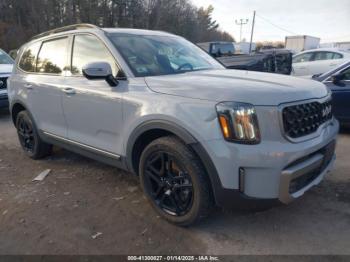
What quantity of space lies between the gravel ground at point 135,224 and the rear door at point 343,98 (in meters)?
1.72

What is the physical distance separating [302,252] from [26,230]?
244 cm

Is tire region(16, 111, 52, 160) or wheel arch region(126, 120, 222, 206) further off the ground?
wheel arch region(126, 120, 222, 206)

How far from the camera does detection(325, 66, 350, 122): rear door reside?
17.8 ft

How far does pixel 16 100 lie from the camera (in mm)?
4910

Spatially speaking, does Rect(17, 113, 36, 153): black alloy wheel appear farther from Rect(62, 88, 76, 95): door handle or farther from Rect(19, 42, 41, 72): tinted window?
Rect(62, 88, 76, 95): door handle

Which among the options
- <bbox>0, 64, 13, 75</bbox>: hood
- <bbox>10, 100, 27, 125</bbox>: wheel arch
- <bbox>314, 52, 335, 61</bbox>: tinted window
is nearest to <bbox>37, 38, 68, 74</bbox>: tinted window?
<bbox>10, 100, 27, 125</bbox>: wheel arch

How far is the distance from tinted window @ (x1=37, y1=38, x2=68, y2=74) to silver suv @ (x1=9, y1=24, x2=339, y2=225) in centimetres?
2

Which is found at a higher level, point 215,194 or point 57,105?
point 57,105

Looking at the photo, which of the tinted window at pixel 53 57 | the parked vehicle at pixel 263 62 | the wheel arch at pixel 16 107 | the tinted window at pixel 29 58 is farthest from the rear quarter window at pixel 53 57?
the parked vehicle at pixel 263 62

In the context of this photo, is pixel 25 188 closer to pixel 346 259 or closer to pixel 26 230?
pixel 26 230

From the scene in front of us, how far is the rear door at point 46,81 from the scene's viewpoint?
4.02 m

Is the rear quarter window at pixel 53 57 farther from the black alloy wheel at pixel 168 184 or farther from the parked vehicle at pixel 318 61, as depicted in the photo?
the parked vehicle at pixel 318 61

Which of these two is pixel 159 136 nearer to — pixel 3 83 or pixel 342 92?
pixel 342 92

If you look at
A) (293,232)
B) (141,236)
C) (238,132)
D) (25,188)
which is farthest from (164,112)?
(25,188)
